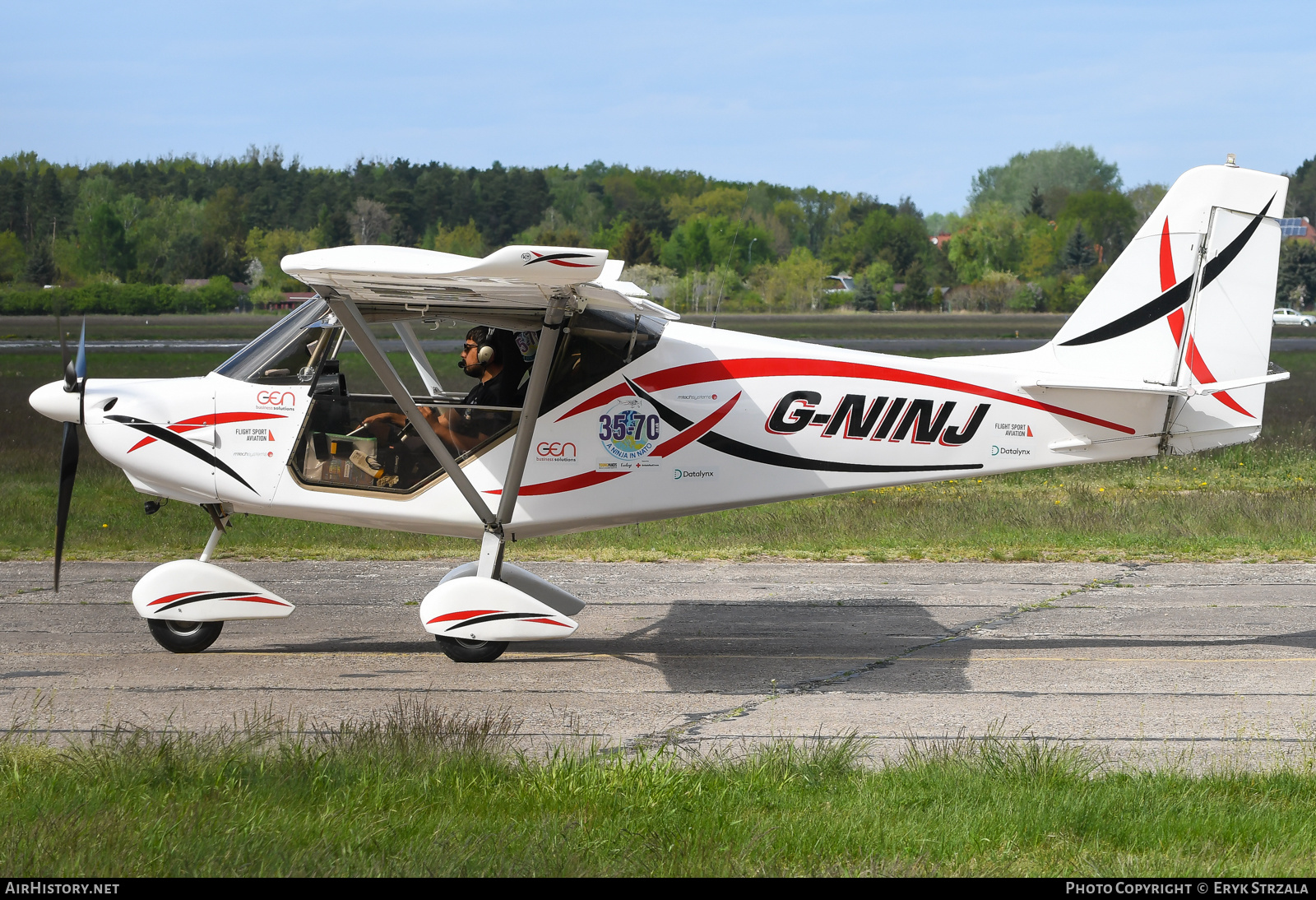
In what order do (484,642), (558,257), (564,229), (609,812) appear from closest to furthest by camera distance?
(609,812) < (558,257) < (484,642) < (564,229)

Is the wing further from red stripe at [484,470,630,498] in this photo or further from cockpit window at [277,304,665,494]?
red stripe at [484,470,630,498]

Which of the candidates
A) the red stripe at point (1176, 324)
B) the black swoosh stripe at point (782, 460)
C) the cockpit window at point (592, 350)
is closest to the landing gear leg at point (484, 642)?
the cockpit window at point (592, 350)

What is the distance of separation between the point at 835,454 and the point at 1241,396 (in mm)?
3280

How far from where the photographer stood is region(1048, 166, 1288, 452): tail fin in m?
8.92

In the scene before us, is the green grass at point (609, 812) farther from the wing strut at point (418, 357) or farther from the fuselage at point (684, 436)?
the wing strut at point (418, 357)

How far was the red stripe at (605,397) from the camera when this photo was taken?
28.2 ft

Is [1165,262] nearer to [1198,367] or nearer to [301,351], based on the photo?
[1198,367]

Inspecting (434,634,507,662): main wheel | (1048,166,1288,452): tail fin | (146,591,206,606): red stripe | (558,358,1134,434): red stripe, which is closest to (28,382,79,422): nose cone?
(146,591,206,606): red stripe

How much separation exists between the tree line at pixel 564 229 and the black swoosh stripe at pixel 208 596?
53.7 metres

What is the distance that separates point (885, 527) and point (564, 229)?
10448cm

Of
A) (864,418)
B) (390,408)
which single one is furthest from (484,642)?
(864,418)

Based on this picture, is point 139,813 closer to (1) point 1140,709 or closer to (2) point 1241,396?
(1) point 1140,709

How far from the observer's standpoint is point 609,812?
4.88m

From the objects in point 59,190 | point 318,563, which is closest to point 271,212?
point 59,190
